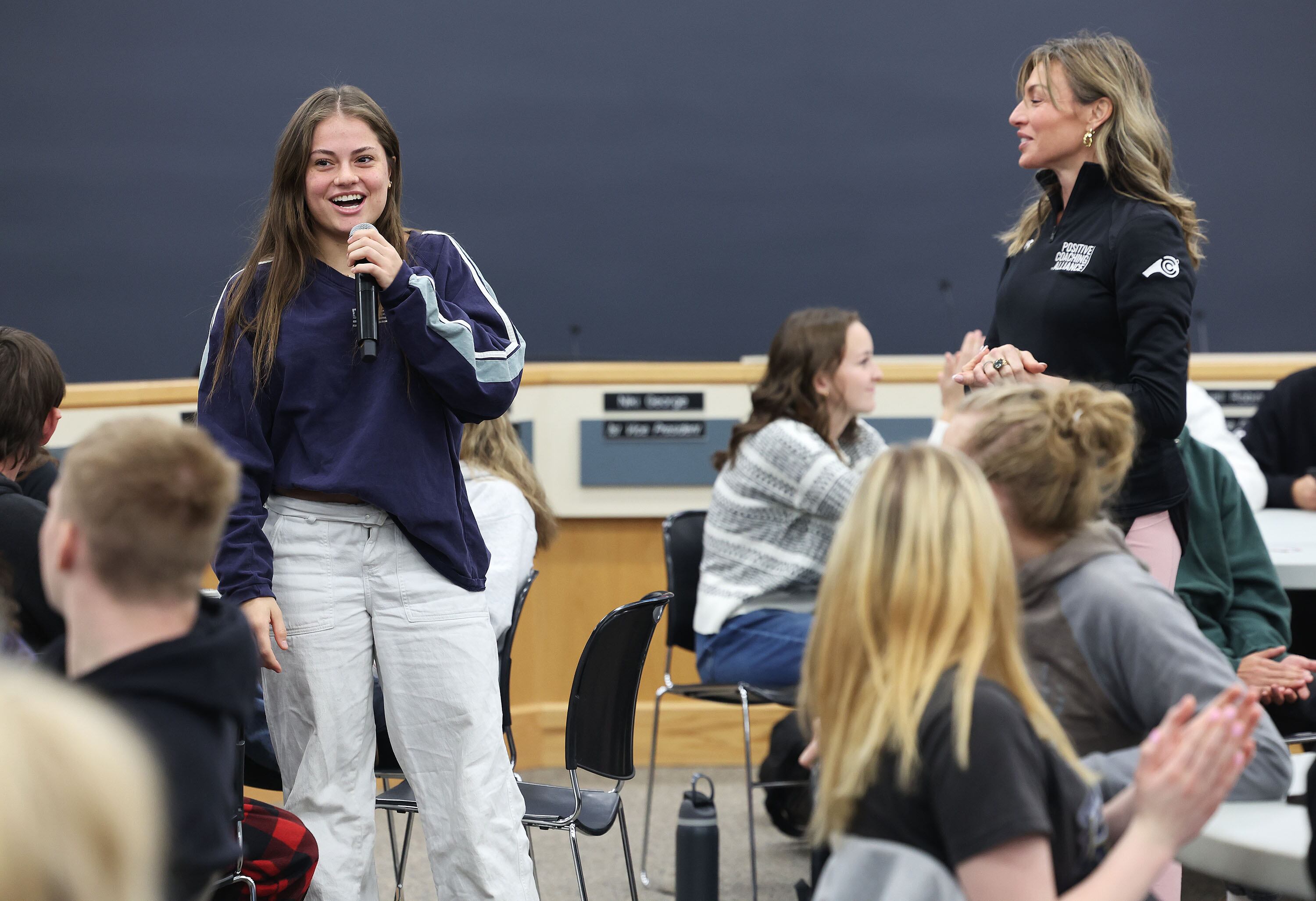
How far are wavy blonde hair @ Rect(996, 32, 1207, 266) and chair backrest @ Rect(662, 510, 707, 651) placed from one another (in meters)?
1.54

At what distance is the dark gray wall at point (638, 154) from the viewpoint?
209 inches

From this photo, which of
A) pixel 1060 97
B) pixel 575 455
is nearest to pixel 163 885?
pixel 1060 97

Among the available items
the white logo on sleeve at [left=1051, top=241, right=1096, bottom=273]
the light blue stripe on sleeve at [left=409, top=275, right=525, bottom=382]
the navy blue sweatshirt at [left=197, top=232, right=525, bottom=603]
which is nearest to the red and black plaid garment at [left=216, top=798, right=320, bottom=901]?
the navy blue sweatshirt at [left=197, top=232, right=525, bottom=603]

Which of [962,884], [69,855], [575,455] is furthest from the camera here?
[575,455]

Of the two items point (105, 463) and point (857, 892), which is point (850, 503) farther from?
point (105, 463)

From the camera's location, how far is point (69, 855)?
748 mm

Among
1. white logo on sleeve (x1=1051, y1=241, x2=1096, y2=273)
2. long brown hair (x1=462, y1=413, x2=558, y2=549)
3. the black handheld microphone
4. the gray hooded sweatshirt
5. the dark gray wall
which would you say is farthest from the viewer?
the dark gray wall

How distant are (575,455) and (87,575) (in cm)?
289

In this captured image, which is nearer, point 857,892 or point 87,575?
point 857,892

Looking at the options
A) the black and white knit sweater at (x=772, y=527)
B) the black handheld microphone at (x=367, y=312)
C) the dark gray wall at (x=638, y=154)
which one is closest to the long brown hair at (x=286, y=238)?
the black handheld microphone at (x=367, y=312)

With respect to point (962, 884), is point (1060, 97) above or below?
above

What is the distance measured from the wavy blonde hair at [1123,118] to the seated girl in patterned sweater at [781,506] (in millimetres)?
1043

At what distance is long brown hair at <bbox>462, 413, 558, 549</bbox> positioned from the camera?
3.05 m

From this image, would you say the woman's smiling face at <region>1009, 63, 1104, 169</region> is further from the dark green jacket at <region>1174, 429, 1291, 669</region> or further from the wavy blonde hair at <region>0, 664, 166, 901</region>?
the wavy blonde hair at <region>0, 664, 166, 901</region>
